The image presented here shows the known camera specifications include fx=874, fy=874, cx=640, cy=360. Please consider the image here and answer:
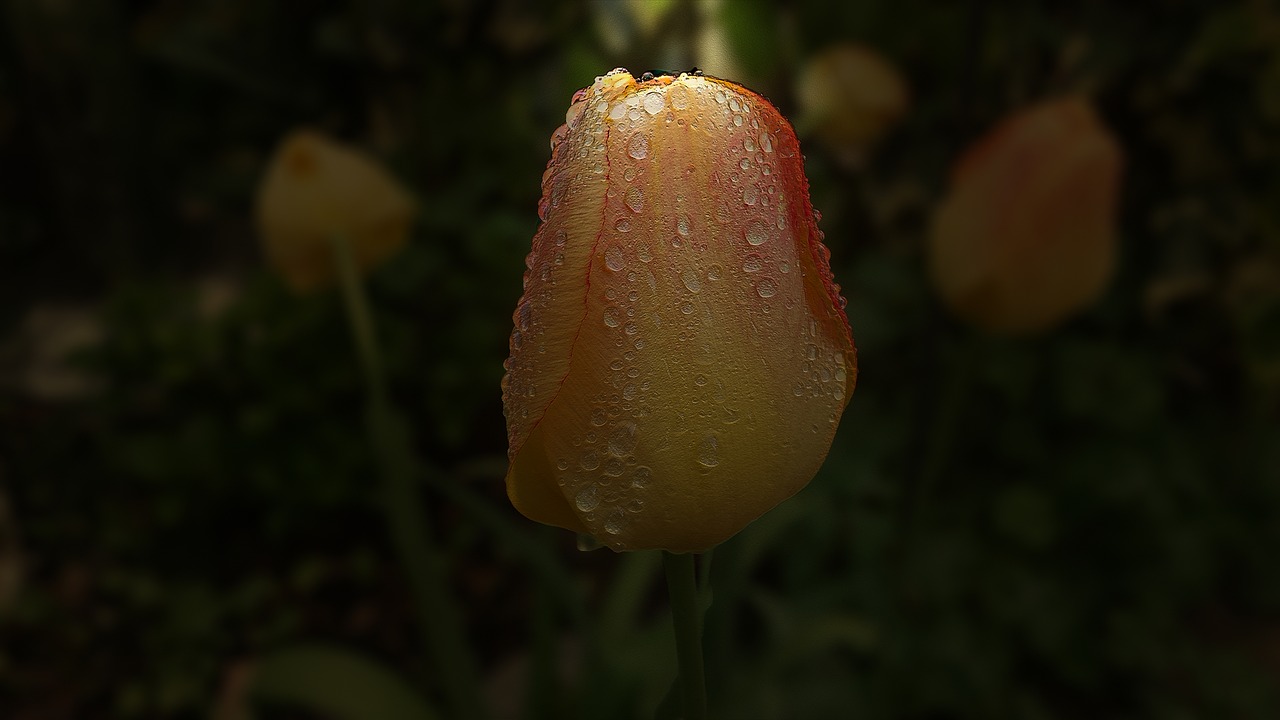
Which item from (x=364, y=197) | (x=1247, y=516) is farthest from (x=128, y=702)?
(x=1247, y=516)

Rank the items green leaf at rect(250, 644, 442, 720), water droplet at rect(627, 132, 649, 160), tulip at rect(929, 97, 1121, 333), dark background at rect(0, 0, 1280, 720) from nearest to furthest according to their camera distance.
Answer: water droplet at rect(627, 132, 649, 160) → tulip at rect(929, 97, 1121, 333) → green leaf at rect(250, 644, 442, 720) → dark background at rect(0, 0, 1280, 720)

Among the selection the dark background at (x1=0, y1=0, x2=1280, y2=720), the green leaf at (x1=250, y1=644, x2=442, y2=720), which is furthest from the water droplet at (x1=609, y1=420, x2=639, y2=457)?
the green leaf at (x1=250, y1=644, x2=442, y2=720)

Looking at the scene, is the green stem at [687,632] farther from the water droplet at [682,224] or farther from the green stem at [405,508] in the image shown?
the green stem at [405,508]

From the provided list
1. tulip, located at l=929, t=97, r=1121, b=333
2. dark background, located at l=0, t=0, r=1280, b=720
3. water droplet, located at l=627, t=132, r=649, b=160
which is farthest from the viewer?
dark background, located at l=0, t=0, r=1280, b=720

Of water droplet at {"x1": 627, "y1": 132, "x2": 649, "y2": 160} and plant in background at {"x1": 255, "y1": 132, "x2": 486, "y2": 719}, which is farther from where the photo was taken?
plant in background at {"x1": 255, "y1": 132, "x2": 486, "y2": 719}

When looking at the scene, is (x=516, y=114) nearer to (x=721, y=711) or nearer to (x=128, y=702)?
(x=128, y=702)

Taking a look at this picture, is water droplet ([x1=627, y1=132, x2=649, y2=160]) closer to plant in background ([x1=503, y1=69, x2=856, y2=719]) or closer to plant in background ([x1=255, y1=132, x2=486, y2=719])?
plant in background ([x1=503, y1=69, x2=856, y2=719])

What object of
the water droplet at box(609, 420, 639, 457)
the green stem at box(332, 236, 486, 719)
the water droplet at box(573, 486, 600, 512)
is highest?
the green stem at box(332, 236, 486, 719)
